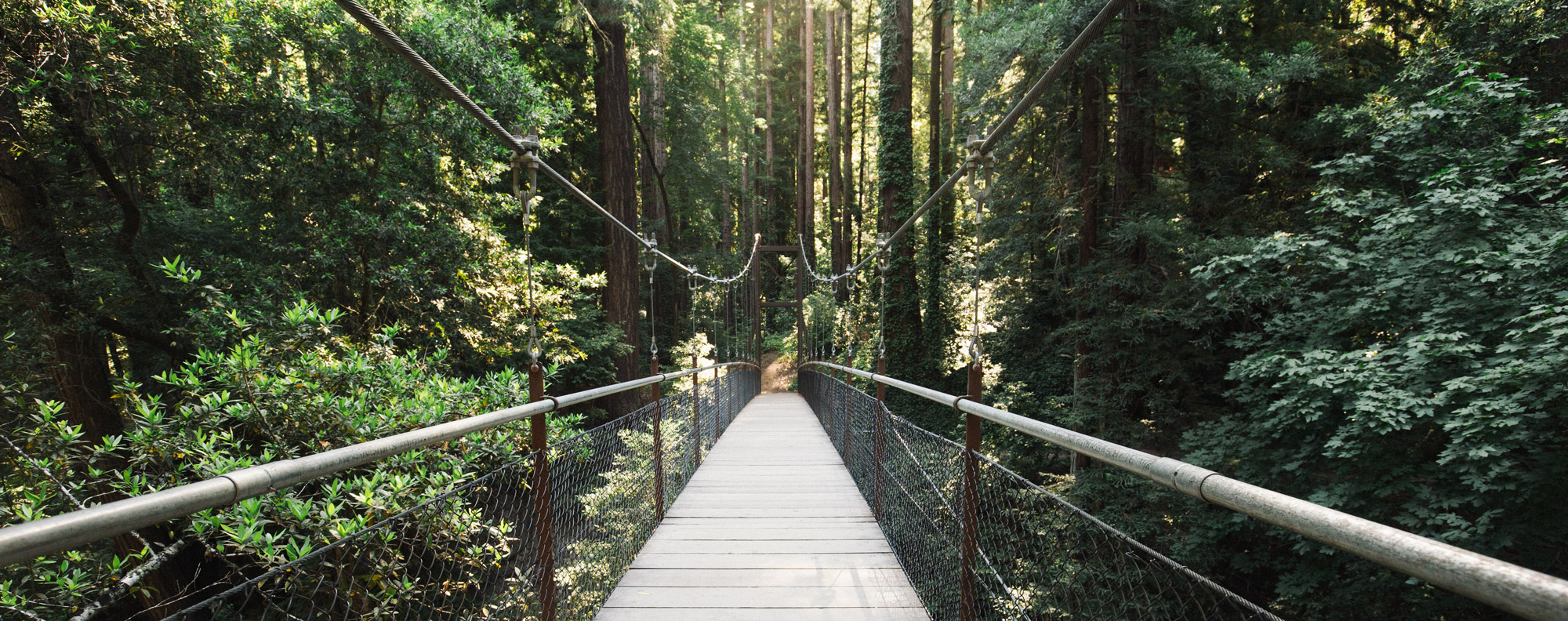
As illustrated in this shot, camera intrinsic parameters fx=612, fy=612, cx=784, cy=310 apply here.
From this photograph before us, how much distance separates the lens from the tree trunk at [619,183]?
7.54m

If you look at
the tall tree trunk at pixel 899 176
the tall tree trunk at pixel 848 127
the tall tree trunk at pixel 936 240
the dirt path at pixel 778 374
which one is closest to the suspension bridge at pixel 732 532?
the tall tree trunk at pixel 899 176

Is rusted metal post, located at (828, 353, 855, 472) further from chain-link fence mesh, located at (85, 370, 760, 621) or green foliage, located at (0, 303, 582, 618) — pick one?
green foliage, located at (0, 303, 582, 618)

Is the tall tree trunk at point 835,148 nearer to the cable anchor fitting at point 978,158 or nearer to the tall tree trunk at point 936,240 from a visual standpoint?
the tall tree trunk at point 936,240

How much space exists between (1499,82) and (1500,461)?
91.3 inches

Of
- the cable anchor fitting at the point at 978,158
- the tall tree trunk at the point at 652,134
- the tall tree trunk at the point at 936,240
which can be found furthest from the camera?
the tall tree trunk at the point at 652,134

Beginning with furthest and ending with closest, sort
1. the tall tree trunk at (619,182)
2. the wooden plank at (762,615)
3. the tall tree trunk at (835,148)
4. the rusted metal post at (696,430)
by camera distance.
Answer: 1. the tall tree trunk at (835,148)
2. the tall tree trunk at (619,182)
3. the rusted metal post at (696,430)
4. the wooden plank at (762,615)

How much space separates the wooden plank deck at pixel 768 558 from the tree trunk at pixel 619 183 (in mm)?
4049

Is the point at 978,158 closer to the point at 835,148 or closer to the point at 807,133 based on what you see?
the point at 835,148

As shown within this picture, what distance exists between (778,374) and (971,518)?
19057mm

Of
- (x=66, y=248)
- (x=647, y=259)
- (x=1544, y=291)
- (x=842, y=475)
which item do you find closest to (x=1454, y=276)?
(x=1544, y=291)

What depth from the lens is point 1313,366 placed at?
3963mm

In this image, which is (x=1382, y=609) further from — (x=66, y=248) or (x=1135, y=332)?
(x=66, y=248)

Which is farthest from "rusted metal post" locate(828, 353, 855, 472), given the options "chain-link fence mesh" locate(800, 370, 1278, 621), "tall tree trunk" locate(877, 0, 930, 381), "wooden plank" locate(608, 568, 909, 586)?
"tall tree trunk" locate(877, 0, 930, 381)

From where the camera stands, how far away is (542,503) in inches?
71.9
